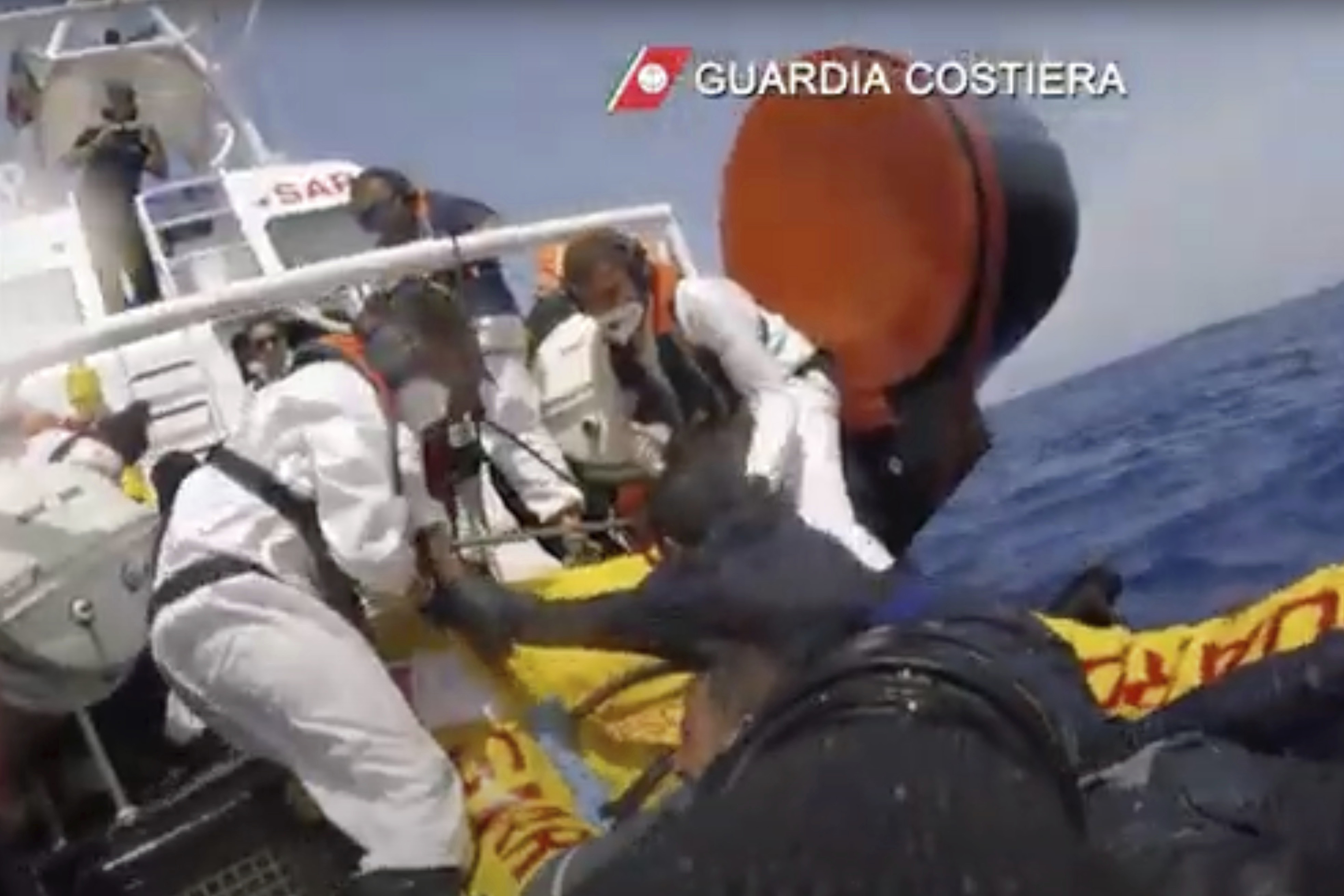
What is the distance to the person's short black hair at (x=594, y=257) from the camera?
3291mm

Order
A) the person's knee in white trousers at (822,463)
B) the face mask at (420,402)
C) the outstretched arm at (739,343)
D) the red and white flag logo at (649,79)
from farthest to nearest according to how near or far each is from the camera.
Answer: the red and white flag logo at (649,79) → the outstretched arm at (739,343) → the person's knee in white trousers at (822,463) → the face mask at (420,402)

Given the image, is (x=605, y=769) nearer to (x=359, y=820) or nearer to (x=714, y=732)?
(x=359, y=820)

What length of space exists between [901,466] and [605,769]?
0.85 m

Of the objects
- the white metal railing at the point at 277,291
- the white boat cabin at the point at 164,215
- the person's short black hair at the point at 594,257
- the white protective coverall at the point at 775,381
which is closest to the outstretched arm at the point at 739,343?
the white protective coverall at the point at 775,381

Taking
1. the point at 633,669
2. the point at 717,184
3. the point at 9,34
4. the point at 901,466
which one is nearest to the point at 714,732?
the point at 633,669

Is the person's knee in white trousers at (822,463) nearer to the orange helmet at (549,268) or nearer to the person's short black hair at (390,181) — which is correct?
the orange helmet at (549,268)

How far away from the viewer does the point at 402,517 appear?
7.54ft

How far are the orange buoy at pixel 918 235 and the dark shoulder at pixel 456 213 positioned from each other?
0.73 metres

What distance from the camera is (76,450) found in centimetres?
320

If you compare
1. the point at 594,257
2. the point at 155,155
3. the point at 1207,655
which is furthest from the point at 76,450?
the point at 155,155

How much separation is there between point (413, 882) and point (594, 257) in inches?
48.4

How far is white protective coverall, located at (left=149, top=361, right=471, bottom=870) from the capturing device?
90.1 inches

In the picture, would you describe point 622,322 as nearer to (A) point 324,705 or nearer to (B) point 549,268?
(B) point 549,268

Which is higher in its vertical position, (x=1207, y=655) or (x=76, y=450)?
(x=76, y=450)
